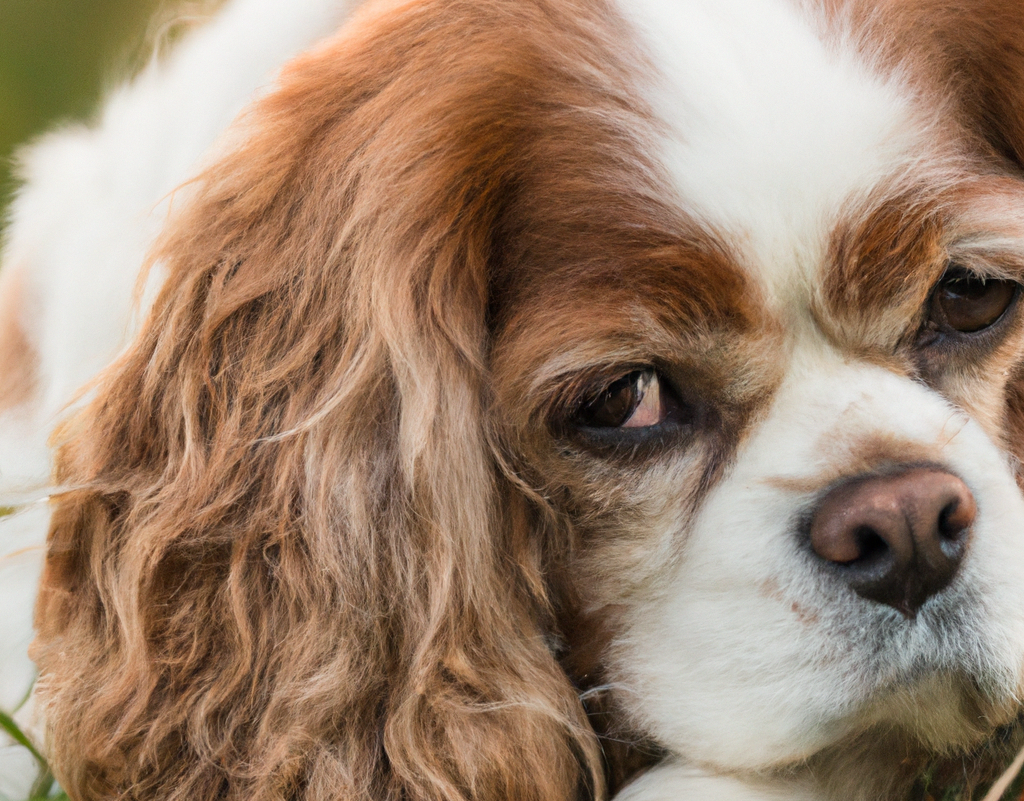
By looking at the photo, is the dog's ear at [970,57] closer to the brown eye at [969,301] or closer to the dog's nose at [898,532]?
the brown eye at [969,301]

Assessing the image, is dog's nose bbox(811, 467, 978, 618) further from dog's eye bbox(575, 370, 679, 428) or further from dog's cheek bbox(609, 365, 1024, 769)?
dog's eye bbox(575, 370, 679, 428)

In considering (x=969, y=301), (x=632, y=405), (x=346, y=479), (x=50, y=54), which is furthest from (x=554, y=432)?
(x=50, y=54)

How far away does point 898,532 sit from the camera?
1.92 m

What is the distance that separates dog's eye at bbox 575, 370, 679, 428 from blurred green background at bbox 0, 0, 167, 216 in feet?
8.55

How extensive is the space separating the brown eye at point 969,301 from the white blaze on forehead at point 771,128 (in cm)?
26

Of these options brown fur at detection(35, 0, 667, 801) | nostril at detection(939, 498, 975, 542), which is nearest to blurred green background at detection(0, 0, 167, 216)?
brown fur at detection(35, 0, 667, 801)

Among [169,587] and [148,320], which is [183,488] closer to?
[169,587]

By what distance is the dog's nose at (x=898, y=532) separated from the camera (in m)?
1.92

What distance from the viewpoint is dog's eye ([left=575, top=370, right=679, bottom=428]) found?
6.89 feet

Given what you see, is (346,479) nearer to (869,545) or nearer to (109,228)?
(869,545)

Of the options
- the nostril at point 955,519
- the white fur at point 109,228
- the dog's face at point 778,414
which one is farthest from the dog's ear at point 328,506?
the nostril at point 955,519

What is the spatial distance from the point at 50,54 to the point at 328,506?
10.1ft

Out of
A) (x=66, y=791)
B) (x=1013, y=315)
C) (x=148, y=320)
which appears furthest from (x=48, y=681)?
(x=1013, y=315)

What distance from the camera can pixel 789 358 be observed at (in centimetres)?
214
